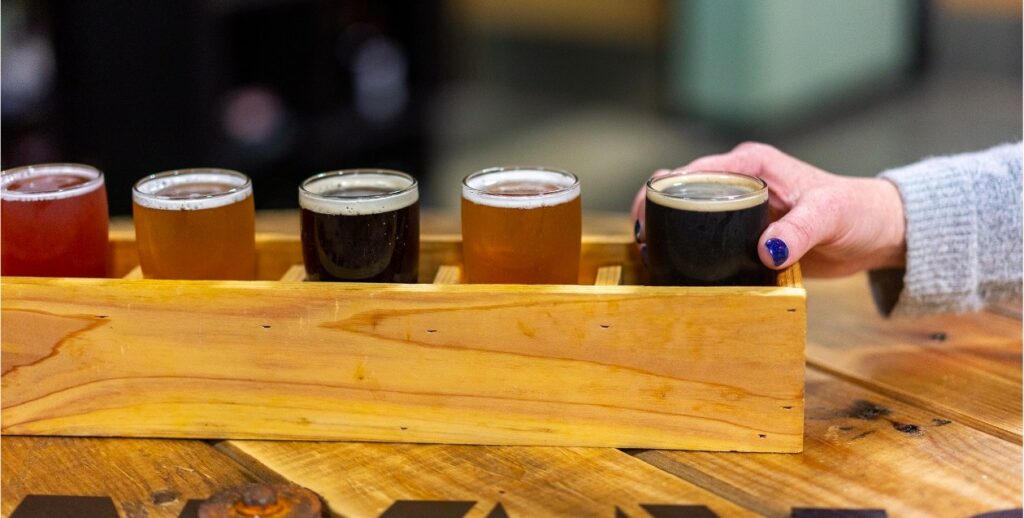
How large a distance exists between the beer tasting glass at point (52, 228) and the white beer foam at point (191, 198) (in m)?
0.07

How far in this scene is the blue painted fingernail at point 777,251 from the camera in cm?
126

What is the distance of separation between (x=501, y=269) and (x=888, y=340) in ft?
1.95

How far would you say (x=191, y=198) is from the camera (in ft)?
4.42

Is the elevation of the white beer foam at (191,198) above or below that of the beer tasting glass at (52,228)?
above

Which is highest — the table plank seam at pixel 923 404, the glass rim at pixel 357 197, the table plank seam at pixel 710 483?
the glass rim at pixel 357 197

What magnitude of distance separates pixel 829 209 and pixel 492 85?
15.4 feet

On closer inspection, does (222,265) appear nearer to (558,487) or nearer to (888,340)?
(558,487)

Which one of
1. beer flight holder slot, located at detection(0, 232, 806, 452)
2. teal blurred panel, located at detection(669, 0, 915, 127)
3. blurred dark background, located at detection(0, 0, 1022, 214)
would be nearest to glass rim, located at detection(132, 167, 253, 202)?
beer flight holder slot, located at detection(0, 232, 806, 452)

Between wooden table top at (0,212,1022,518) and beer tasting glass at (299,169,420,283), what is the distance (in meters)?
0.21

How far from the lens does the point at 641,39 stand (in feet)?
18.1

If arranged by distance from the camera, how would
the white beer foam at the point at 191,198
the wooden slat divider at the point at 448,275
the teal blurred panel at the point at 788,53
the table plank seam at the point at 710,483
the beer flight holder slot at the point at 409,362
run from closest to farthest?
the table plank seam at the point at 710,483, the beer flight holder slot at the point at 409,362, the white beer foam at the point at 191,198, the wooden slat divider at the point at 448,275, the teal blurred panel at the point at 788,53

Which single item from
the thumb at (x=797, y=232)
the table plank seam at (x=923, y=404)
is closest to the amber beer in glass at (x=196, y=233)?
the thumb at (x=797, y=232)

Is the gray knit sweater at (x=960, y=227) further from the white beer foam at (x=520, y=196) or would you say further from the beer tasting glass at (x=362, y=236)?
the beer tasting glass at (x=362, y=236)

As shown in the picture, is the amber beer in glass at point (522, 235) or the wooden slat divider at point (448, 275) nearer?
the amber beer in glass at point (522, 235)
